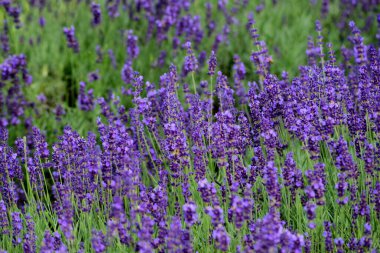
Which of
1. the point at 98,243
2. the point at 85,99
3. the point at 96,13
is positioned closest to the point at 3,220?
the point at 98,243

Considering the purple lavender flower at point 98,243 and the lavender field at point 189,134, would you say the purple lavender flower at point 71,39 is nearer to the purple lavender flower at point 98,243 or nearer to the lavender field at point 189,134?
the lavender field at point 189,134

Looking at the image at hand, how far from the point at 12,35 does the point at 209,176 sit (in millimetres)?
2881

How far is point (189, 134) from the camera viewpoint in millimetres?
4113

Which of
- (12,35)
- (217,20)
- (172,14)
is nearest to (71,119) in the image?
(12,35)

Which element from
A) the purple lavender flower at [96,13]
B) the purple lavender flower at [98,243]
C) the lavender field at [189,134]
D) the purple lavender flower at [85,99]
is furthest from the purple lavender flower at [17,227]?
the purple lavender flower at [96,13]

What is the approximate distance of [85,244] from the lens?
3.16m

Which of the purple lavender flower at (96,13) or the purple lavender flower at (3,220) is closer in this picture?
the purple lavender flower at (3,220)

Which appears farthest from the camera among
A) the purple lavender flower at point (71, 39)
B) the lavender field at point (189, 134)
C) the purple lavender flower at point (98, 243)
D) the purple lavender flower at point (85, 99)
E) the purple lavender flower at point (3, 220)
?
the purple lavender flower at point (71, 39)

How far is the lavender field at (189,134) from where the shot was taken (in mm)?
2869

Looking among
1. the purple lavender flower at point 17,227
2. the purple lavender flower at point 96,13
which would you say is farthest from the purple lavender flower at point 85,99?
the purple lavender flower at point 17,227

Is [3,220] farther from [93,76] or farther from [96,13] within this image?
[96,13]

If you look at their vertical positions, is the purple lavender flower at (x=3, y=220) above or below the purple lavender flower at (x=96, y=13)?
below

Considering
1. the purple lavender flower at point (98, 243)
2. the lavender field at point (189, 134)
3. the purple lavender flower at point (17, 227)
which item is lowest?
the purple lavender flower at point (98, 243)

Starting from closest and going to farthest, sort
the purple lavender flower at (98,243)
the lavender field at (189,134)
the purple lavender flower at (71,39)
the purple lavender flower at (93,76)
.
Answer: the purple lavender flower at (98,243)
the lavender field at (189,134)
the purple lavender flower at (71,39)
the purple lavender flower at (93,76)
